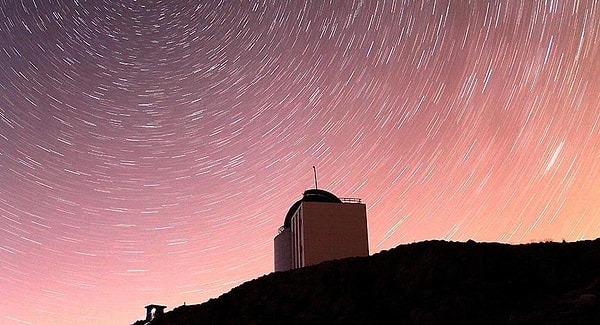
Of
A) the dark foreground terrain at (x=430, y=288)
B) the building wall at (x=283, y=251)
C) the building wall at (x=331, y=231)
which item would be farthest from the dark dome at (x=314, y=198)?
the dark foreground terrain at (x=430, y=288)

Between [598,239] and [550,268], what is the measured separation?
383cm

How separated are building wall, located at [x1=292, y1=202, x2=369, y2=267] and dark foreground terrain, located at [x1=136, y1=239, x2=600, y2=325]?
18.7 m

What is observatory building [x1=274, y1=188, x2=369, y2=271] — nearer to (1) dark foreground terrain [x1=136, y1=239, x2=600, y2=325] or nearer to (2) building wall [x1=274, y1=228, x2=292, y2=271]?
(2) building wall [x1=274, y1=228, x2=292, y2=271]

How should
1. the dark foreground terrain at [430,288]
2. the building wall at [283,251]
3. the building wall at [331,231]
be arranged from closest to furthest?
the dark foreground terrain at [430,288] < the building wall at [331,231] < the building wall at [283,251]

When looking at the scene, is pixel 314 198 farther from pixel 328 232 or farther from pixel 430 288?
Result: pixel 430 288

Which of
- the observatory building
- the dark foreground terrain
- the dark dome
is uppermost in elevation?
the dark dome

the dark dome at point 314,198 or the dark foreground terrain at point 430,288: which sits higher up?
the dark dome at point 314,198

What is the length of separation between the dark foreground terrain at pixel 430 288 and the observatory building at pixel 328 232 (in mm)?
18691

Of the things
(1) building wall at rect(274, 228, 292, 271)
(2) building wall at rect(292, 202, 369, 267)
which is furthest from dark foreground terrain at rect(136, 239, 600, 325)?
(1) building wall at rect(274, 228, 292, 271)

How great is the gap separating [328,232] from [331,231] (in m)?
0.30

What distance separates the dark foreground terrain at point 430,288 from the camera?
18.1 meters

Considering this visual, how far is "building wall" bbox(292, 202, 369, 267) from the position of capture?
4484 centimetres

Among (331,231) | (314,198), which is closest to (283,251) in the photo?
(314,198)

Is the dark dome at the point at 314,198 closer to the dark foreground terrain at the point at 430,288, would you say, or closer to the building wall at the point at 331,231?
the building wall at the point at 331,231
